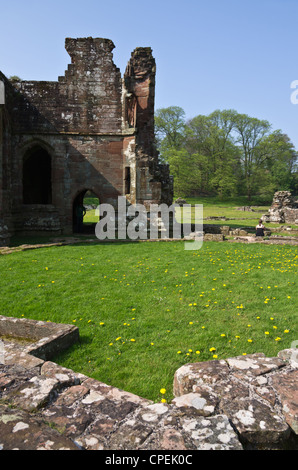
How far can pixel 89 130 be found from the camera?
1595 cm

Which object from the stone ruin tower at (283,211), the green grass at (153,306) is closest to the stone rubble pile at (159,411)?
the green grass at (153,306)

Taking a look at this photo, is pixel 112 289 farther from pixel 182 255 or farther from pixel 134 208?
pixel 134 208

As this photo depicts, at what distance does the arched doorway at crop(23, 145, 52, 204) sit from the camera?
731 inches

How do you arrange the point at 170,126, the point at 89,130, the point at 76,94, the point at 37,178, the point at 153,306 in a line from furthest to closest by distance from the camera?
the point at 170,126
the point at 37,178
the point at 89,130
the point at 76,94
the point at 153,306

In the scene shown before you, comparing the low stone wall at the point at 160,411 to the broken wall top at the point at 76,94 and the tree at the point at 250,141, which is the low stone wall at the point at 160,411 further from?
the tree at the point at 250,141

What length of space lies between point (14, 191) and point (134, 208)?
617cm

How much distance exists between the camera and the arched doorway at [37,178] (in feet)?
60.9

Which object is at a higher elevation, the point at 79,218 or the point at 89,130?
the point at 89,130

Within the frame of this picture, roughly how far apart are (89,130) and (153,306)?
500 inches

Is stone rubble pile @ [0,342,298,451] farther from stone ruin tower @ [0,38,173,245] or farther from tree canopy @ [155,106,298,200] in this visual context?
tree canopy @ [155,106,298,200]

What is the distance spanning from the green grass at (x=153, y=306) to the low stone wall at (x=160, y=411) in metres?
0.73

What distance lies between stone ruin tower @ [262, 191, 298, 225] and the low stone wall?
→ 83.7ft

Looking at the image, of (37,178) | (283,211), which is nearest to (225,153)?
(283,211)

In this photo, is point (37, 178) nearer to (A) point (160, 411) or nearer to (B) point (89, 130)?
(B) point (89, 130)
